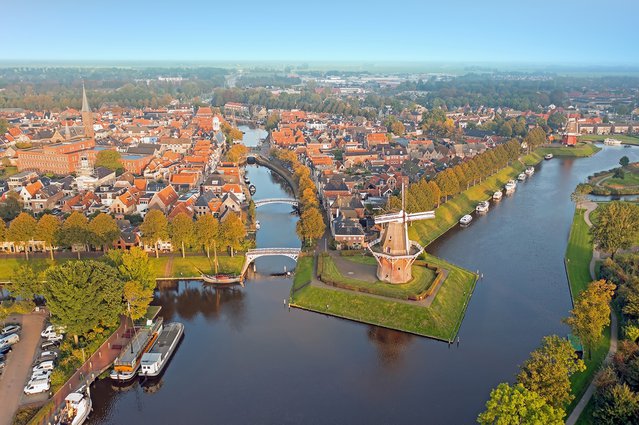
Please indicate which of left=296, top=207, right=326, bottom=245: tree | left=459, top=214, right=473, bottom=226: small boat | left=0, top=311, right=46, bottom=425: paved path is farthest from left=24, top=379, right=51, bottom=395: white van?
left=459, top=214, right=473, bottom=226: small boat

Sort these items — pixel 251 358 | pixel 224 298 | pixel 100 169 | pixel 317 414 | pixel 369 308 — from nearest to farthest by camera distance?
pixel 317 414 < pixel 251 358 < pixel 369 308 < pixel 224 298 < pixel 100 169

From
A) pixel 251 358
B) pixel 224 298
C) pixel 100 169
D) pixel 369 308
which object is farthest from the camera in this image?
pixel 100 169

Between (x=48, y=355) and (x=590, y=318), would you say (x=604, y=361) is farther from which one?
(x=48, y=355)

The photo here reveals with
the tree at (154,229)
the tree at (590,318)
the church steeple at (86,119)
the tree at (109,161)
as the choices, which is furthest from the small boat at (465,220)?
the church steeple at (86,119)

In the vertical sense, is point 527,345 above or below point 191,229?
below

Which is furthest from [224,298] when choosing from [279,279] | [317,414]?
[317,414]

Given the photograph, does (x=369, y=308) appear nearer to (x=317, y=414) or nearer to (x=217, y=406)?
(x=317, y=414)
